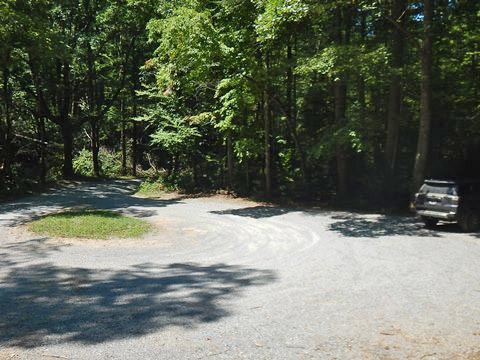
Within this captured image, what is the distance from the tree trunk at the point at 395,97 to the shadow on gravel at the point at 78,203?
9.36m

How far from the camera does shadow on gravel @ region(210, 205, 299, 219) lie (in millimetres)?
16672

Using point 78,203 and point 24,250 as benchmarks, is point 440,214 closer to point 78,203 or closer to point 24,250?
point 24,250

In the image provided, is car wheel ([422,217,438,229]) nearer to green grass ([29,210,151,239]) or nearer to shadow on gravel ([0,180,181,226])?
green grass ([29,210,151,239])

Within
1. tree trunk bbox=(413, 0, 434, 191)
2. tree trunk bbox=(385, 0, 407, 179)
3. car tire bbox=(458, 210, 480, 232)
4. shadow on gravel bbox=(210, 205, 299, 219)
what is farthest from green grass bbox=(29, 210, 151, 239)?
tree trunk bbox=(385, 0, 407, 179)

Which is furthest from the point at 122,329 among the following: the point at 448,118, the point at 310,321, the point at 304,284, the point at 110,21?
the point at 110,21

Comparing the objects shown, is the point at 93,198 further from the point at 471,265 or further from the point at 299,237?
the point at 471,265

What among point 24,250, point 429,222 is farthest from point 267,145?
point 24,250

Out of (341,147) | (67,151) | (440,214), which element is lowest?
(440,214)

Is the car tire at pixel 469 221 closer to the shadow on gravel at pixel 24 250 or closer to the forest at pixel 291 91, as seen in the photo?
the forest at pixel 291 91

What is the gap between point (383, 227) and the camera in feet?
44.9

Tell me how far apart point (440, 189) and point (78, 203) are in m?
14.2

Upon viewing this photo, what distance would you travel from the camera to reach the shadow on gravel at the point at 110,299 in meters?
5.56

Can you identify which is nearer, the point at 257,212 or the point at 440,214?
the point at 440,214

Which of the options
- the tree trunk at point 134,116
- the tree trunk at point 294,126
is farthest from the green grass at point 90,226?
the tree trunk at point 134,116
